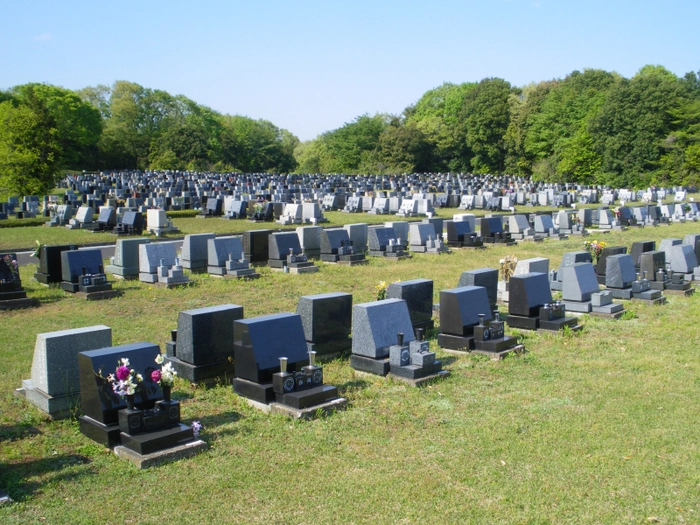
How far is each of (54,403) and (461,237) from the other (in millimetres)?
18746

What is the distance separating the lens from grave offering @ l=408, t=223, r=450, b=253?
23375 millimetres

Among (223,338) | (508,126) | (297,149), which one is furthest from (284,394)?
(297,149)

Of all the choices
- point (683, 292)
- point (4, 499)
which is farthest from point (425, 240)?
point (4, 499)

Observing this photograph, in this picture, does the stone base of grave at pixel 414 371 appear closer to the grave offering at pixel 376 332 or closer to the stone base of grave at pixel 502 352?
the grave offering at pixel 376 332

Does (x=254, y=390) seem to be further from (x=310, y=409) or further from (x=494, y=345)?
(x=494, y=345)

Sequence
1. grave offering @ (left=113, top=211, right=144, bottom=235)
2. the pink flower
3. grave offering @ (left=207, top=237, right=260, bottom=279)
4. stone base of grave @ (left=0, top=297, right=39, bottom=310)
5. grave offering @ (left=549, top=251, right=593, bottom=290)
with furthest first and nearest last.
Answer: grave offering @ (left=113, top=211, right=144, bottom=235) < grave offering @ (left=207, top=237, right=260, bottom=279) < grave offering @ (left=549, top=251, right=593, bottom=290) < stone base of grave @ (left=0, top=297, right=39, bottom=310) < the pink flower

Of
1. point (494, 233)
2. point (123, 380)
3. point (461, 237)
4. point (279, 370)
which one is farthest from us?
point (494, 233)

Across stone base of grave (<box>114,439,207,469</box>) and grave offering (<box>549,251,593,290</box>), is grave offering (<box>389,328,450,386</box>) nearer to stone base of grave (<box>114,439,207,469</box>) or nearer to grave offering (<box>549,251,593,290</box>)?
stone base of grave (<box>114,439,207,469</box>)

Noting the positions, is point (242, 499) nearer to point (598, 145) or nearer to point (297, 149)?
point (598, 145)

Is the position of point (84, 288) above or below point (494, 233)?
below

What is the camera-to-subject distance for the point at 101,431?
23.1 feet

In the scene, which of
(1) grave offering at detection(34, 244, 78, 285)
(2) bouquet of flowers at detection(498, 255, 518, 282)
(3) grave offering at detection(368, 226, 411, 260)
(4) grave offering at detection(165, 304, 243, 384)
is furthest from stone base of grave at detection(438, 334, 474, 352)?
(3) grave offering at detection(368, 226, 411, 260)

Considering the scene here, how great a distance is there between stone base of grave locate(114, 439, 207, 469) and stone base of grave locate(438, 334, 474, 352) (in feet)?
17.5

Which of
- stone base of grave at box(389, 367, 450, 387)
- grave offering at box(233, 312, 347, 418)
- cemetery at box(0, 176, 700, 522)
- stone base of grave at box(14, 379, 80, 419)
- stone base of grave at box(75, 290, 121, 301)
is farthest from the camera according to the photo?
stone base of grave at box(75, 290, 121, 301)
